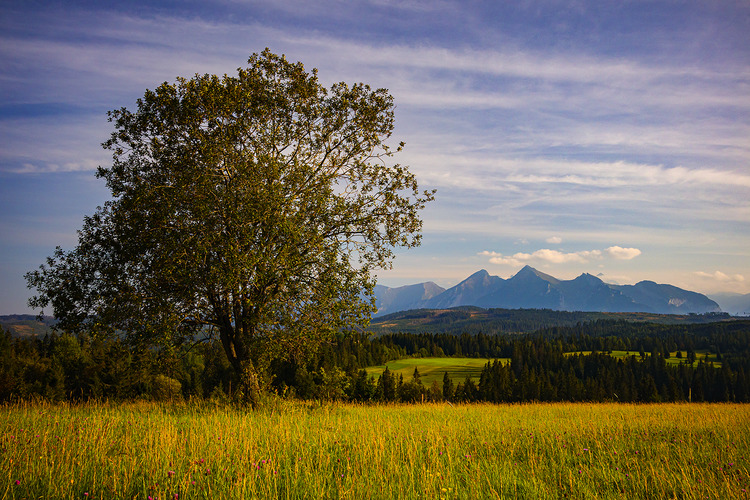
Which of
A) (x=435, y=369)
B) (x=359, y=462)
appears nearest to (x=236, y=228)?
(x=359, y=462)

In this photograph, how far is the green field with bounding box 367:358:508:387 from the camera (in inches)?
6226

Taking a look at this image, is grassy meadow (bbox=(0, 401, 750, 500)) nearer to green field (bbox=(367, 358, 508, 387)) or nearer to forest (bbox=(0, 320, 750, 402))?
forest (bbox=(0, 320, 750, 402))

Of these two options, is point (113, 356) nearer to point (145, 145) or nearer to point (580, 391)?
point (145, 145)

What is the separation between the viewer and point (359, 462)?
7.23m

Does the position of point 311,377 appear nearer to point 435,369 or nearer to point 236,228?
point 236,228

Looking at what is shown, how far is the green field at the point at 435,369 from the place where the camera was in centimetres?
15814

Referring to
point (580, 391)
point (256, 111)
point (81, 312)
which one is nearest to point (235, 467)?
point (81, 312)

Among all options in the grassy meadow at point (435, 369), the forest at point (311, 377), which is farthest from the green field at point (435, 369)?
the forest at point (311, 377)

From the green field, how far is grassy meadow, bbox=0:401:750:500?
14533 cm

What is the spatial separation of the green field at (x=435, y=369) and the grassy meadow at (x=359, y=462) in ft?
477

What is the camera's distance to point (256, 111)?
1641cm

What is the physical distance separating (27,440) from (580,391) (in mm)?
140465

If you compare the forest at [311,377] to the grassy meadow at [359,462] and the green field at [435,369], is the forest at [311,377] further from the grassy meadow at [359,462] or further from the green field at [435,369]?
the green field at [435,369]

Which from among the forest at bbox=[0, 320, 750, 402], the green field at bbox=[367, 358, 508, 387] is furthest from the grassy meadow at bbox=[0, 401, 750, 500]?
the green field at bbox=[367, 358, 508, 387]
